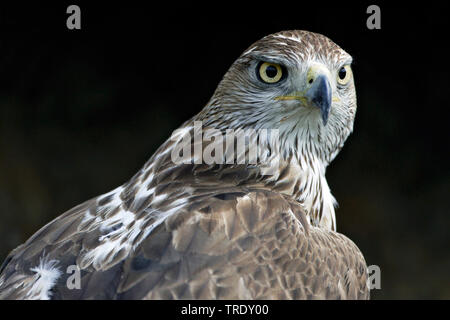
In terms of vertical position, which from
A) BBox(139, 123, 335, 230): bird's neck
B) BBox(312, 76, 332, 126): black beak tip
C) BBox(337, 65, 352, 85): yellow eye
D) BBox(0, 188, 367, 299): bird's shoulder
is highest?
BBox(337, 65, 352, 85): yellow eye

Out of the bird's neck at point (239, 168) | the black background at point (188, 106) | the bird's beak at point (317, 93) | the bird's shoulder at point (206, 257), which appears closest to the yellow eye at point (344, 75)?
the bird's beak at point (317, 93)

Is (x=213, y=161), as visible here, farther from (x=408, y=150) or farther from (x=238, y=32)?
(x=408, y=150)

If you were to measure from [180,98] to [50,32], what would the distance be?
52.6 inches

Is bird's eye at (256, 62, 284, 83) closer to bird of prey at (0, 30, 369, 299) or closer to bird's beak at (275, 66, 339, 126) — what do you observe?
bird of prey at (0, 30, 369, 299)

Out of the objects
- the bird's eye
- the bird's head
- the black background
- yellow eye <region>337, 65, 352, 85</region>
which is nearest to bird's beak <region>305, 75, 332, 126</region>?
the bird's head

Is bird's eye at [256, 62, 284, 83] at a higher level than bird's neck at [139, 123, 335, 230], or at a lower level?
higher

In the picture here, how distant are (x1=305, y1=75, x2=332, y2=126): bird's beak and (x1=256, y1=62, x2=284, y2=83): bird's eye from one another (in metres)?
0.19

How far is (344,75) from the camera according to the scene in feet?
11.9

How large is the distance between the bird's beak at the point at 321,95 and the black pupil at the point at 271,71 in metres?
0.22

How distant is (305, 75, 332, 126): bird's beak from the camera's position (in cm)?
326

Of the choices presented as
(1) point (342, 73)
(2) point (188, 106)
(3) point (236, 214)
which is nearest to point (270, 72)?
(1) point (342, 73)

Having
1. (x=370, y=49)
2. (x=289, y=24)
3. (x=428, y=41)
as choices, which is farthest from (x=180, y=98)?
(x=428, y=41)

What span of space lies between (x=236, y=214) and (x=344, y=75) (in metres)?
1.06

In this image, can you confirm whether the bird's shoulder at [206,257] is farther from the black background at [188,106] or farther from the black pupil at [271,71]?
the black background at [188,106]
